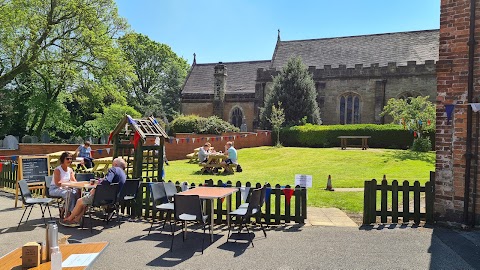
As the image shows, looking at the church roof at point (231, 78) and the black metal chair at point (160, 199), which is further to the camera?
the church roof at point (231, 78)

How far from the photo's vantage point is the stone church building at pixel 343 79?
34656 millimetres

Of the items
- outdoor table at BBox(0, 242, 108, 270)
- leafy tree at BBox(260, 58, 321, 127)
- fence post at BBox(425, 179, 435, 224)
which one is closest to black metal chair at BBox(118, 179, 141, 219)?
outdoor table at BBox(0, 242, 108, 270)

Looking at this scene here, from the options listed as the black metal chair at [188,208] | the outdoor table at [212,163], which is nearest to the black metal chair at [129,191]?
the black metal chair at [188,208]

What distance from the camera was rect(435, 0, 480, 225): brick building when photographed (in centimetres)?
793

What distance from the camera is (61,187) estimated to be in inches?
354

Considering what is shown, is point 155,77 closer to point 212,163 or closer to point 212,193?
point 212,163

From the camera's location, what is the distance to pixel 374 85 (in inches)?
1403

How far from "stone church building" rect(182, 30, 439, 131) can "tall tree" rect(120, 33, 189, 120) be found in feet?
21.4

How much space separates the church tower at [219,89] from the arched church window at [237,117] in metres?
1.43

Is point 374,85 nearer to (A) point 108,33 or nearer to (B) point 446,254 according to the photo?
(A) point 108,33

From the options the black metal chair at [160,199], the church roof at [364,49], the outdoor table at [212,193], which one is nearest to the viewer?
the outdoor table at [212,193]

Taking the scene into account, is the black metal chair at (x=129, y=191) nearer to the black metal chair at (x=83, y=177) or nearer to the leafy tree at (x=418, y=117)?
the black metal chair at (x=83, y=177)

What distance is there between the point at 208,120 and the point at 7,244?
26.7 metres

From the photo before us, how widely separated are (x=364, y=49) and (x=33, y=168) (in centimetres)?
3617
